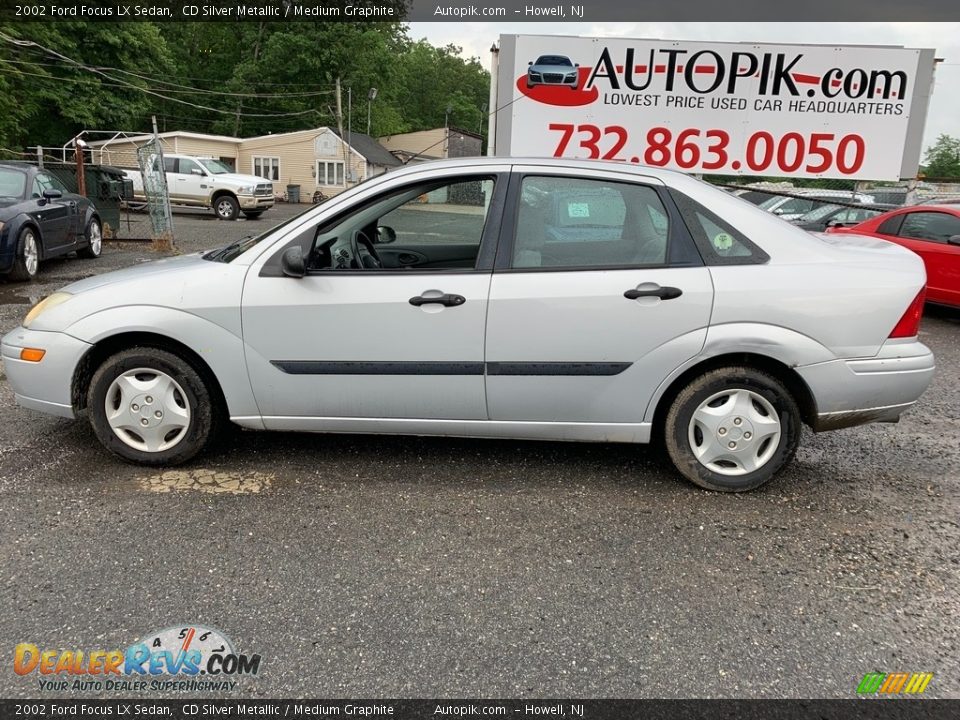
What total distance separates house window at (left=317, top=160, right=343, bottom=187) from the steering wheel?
3669 cm

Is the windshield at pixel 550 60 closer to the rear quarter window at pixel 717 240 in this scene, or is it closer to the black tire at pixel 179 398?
the rear quarter window at pixel 717 240

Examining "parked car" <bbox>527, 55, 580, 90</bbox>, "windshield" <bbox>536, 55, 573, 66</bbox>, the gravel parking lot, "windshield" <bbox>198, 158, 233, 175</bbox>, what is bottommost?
the gravel parking lot

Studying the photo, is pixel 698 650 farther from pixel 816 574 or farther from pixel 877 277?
pixel 877 277

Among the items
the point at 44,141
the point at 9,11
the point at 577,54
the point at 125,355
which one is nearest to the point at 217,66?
the point at 44,141

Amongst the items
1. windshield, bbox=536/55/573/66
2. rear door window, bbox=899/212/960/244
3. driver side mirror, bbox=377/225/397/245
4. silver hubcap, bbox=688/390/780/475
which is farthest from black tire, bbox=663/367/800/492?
windshield, bbox=536/55/573/66

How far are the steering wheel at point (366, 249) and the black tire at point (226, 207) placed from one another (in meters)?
21.5

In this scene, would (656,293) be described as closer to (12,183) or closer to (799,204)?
(12,183)

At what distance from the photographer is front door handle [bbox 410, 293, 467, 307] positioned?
3.32 m

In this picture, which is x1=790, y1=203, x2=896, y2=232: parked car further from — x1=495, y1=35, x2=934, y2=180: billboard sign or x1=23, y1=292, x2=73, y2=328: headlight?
x1=23, y1=292, x2=73, y2=328: headlight

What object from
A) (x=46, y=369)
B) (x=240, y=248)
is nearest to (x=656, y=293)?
(x=240, y=248)

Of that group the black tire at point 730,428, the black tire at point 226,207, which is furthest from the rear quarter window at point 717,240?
the black tire at point 226,207

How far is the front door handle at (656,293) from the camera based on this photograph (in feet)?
10.7

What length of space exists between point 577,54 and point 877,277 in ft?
21.3
